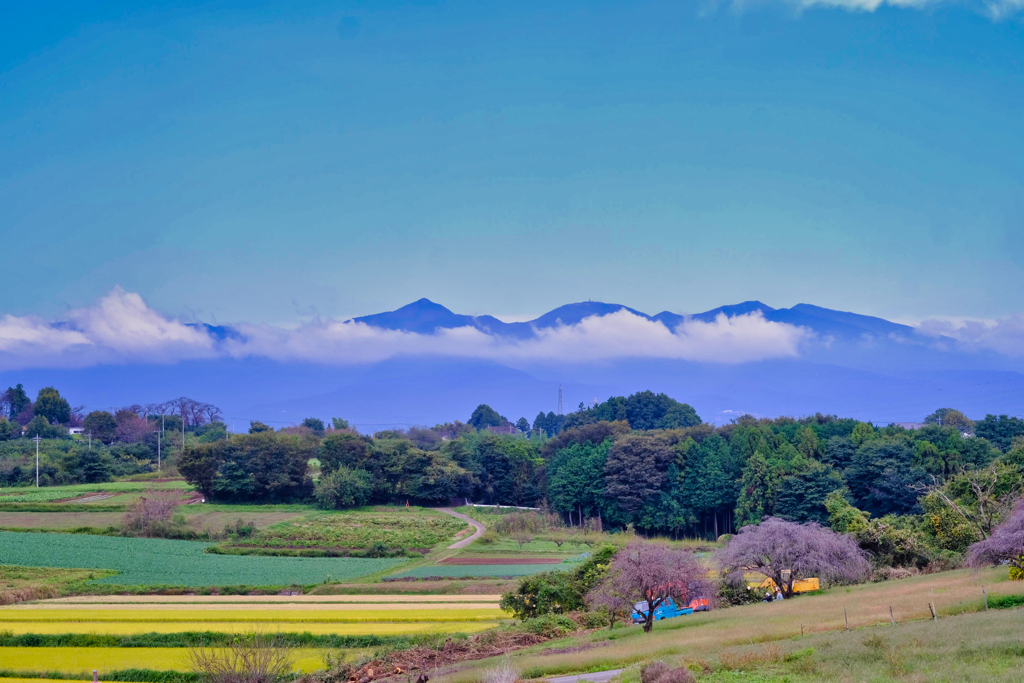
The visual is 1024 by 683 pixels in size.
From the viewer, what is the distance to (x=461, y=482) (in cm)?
9181

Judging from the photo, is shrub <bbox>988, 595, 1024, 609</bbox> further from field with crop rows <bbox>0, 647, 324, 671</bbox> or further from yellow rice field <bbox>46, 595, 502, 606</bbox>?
yellow rice field <bbox>46, 595, 502, 606</bbox>

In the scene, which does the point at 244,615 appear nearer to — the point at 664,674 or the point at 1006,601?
the point at 664,674

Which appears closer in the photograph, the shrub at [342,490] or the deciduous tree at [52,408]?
the shrub at [342,490]

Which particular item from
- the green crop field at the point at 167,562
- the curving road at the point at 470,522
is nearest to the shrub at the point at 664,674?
the green crop field at the point at 167,562

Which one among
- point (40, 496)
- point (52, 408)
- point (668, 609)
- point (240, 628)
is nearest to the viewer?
point (240, 628)

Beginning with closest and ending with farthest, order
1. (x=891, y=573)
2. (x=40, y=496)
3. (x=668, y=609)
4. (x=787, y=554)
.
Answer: (x=787, y=554), (x=668, y=609), (x=891, y=573), (x=40, y=496)

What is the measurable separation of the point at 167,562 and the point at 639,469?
1801 inches

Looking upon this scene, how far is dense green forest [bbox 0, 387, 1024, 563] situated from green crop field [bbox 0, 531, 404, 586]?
25.4m

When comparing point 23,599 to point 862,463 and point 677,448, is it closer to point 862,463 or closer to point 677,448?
point 677,448

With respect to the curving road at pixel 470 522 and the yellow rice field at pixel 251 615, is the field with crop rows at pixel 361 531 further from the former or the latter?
the yellow rice field at pixel 251 615

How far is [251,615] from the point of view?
36750mm

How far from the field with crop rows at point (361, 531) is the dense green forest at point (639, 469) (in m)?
7.57

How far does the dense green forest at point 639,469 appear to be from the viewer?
67.3 meters

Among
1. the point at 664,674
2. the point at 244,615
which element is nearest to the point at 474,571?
the point at 244,615
